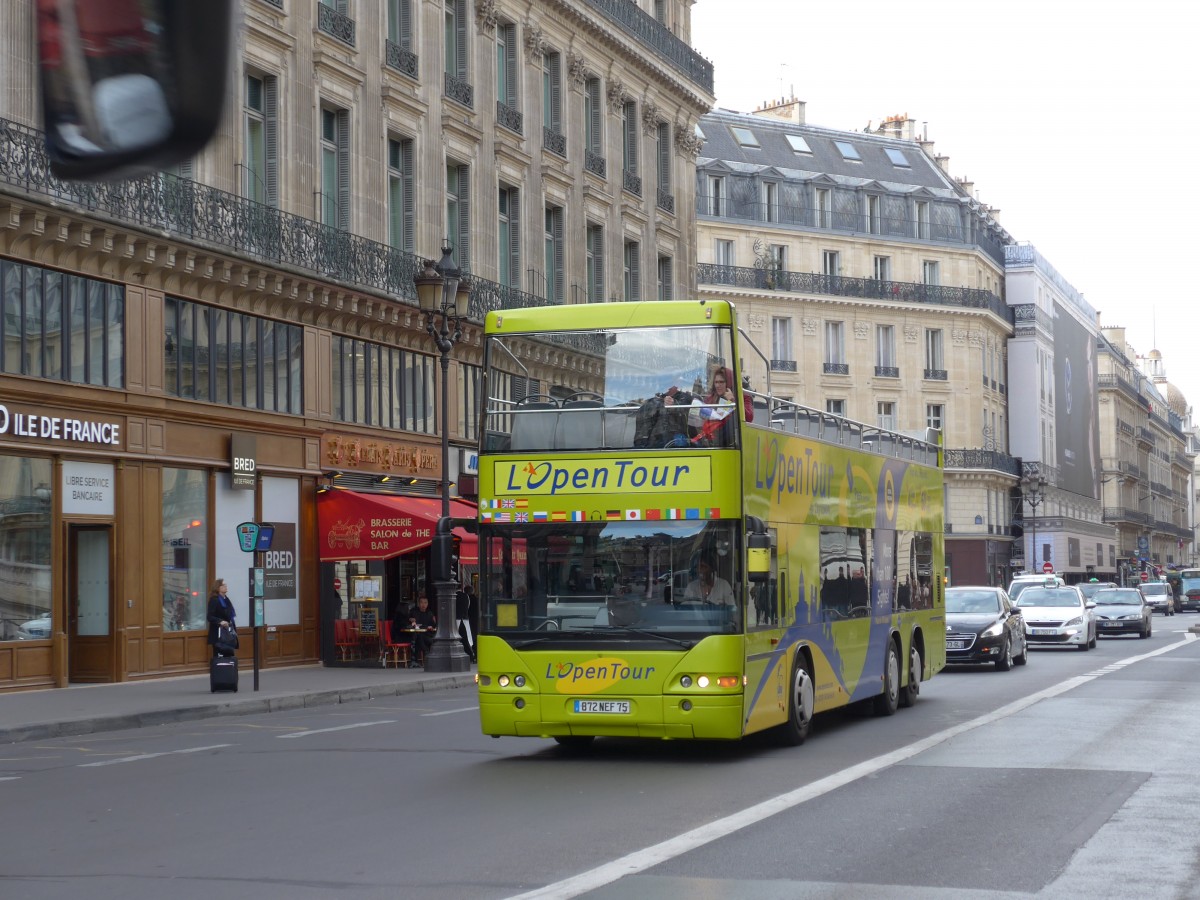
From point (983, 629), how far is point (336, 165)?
15.0 metres

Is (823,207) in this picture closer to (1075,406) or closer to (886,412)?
(886,412)

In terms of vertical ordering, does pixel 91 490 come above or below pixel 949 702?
above

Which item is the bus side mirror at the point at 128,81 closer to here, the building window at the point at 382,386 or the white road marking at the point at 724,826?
the white road marking at the point at 724,826

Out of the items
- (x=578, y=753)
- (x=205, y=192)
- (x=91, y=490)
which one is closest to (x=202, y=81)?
(x=578, y=753)

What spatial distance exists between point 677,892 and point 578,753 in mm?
7401

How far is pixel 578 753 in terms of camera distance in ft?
51.6

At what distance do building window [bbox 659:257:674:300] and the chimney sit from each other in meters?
35.4

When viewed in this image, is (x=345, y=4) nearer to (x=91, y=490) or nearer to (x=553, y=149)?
(x=553, y=149)

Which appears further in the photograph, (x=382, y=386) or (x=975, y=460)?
(x=975, y=460)

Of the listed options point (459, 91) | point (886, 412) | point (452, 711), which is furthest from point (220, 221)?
point (886, 412)

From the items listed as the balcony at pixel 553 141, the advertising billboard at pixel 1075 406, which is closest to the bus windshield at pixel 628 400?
the balcony at pixel 553 141

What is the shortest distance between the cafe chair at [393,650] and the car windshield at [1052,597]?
1546 cm

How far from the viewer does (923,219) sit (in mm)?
81000

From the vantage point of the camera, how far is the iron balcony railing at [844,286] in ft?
242
